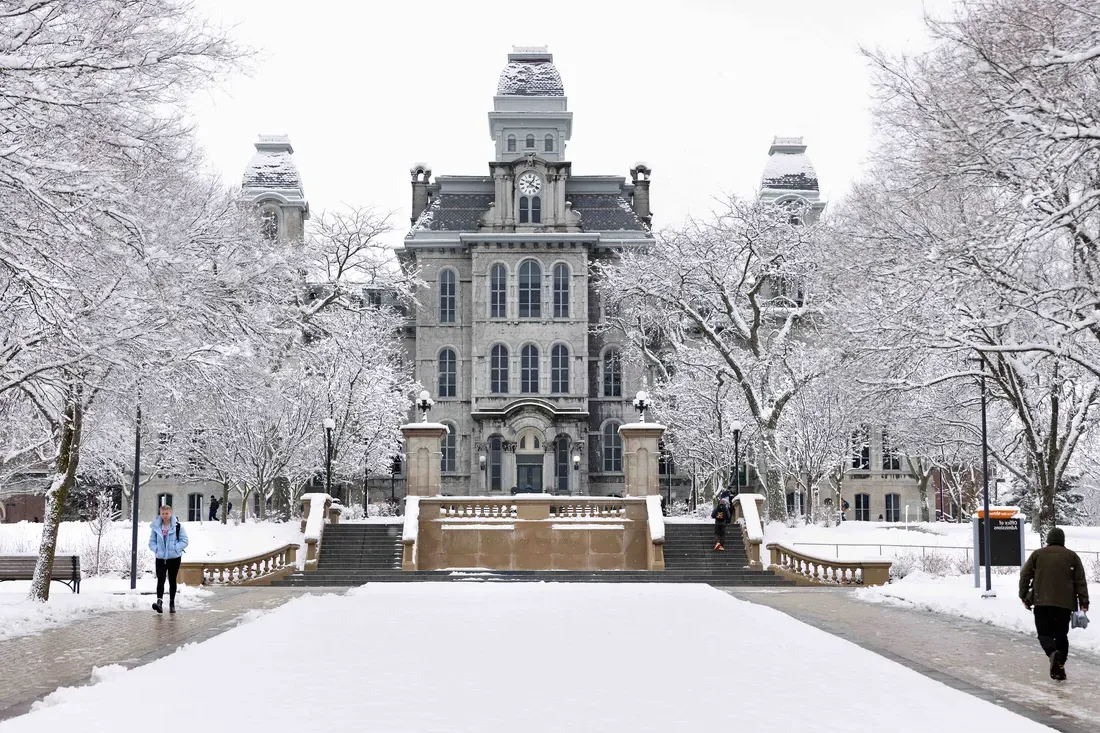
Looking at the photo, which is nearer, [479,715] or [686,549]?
[479,715]

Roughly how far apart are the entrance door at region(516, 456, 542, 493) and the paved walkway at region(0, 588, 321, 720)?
34.3 m

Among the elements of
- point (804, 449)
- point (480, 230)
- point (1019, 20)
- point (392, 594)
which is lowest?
point (392, 594)

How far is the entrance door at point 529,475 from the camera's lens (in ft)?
181

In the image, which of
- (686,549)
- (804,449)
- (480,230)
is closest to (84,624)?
(686,549)

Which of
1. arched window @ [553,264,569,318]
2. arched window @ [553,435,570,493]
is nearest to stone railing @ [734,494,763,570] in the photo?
arched window @ [553,435,570,493]

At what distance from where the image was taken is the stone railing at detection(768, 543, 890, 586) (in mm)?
27953

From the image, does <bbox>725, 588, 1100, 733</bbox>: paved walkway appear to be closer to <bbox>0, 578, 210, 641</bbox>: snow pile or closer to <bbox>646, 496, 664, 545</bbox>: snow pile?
<bbox>646, 496, 664, 545</bbox>: snow pile

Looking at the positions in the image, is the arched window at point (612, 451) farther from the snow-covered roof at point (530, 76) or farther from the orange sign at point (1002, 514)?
the orange sign at point (1002, 514)

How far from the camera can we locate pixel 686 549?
108 ft

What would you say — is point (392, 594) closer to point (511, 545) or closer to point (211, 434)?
point (511, 545)

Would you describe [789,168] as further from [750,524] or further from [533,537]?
[533,537]

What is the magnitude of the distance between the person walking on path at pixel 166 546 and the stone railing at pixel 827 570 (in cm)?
1552

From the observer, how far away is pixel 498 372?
5650 centimetres

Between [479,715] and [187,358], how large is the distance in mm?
12854
